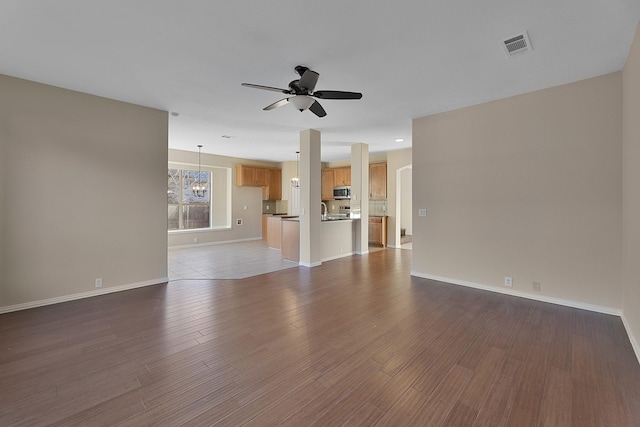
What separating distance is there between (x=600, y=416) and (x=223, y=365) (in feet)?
8.18

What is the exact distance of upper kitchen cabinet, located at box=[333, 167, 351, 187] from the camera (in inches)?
345

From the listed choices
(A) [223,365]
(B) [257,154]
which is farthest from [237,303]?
(B) [257,154]

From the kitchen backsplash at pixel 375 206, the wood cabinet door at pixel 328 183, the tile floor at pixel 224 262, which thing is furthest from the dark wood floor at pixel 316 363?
the wood cabinet door at pixel 328 183

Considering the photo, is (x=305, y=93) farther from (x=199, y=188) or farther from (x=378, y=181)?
(x=199, y=188)

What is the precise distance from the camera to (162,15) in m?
2.17

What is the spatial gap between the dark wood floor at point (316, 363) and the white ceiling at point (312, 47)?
2.73 metres

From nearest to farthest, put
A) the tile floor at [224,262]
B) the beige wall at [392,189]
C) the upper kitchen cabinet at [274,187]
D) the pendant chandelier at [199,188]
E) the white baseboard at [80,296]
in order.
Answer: the white baseboard at [80,296] < the tile floor at [224,262] < the beige wall at [392,189] < the pendant chandelier at [199,188] < the upper kitchen cabinet at [274,187]

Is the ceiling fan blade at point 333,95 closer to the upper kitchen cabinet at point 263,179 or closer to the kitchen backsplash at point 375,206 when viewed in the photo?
the kitchen backsplash at point 375,206

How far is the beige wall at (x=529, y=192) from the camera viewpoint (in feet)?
10.3

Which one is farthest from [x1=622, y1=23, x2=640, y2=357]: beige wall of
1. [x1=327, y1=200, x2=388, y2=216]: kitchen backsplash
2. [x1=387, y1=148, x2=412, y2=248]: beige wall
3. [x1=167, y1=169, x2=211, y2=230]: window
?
[x1=167, y1=169, x2=211, y2=230]: window

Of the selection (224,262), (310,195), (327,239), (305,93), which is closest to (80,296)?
(224,262)

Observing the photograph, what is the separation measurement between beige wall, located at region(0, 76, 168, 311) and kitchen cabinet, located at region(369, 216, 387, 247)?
5.55 meters

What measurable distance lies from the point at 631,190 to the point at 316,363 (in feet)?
10.8

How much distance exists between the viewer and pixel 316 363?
86.6 inches
